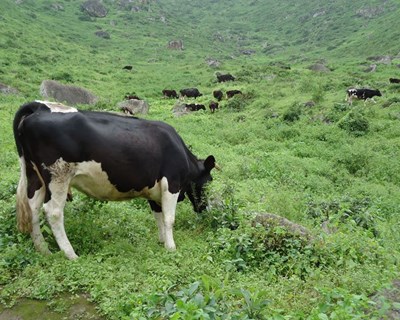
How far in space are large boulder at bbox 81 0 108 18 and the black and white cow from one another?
7043cm

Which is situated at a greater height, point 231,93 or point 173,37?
point 231,93

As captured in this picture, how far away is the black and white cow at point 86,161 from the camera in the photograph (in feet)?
19.0

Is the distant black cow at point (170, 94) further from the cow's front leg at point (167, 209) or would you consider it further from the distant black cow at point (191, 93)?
the cow's front leg at point (167, 209)

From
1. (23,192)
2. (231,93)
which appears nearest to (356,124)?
(231,93)

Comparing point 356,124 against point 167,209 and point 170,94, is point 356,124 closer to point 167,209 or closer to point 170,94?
point 167,209

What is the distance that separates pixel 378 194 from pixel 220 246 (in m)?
6.48

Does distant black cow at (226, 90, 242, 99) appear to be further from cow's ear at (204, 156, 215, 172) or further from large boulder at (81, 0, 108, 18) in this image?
large boulder at (81, 0, 108, 18)

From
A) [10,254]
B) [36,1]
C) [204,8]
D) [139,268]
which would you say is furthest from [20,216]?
[204,8]

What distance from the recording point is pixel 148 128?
261 inches

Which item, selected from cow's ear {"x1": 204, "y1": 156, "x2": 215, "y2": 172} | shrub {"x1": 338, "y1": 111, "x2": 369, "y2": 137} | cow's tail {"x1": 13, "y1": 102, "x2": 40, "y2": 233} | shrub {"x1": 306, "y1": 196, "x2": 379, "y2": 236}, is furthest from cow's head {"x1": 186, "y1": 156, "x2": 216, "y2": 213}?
shrub {"x1": 338, "y1": 111, "x2": 369, "y2": 137}

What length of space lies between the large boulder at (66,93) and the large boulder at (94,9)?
50.4 m

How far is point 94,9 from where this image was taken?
72.8m

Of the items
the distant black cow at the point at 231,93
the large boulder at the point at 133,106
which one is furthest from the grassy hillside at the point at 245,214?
the distant black cow at the point at 231,93

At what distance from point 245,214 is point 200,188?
3.32 feet
